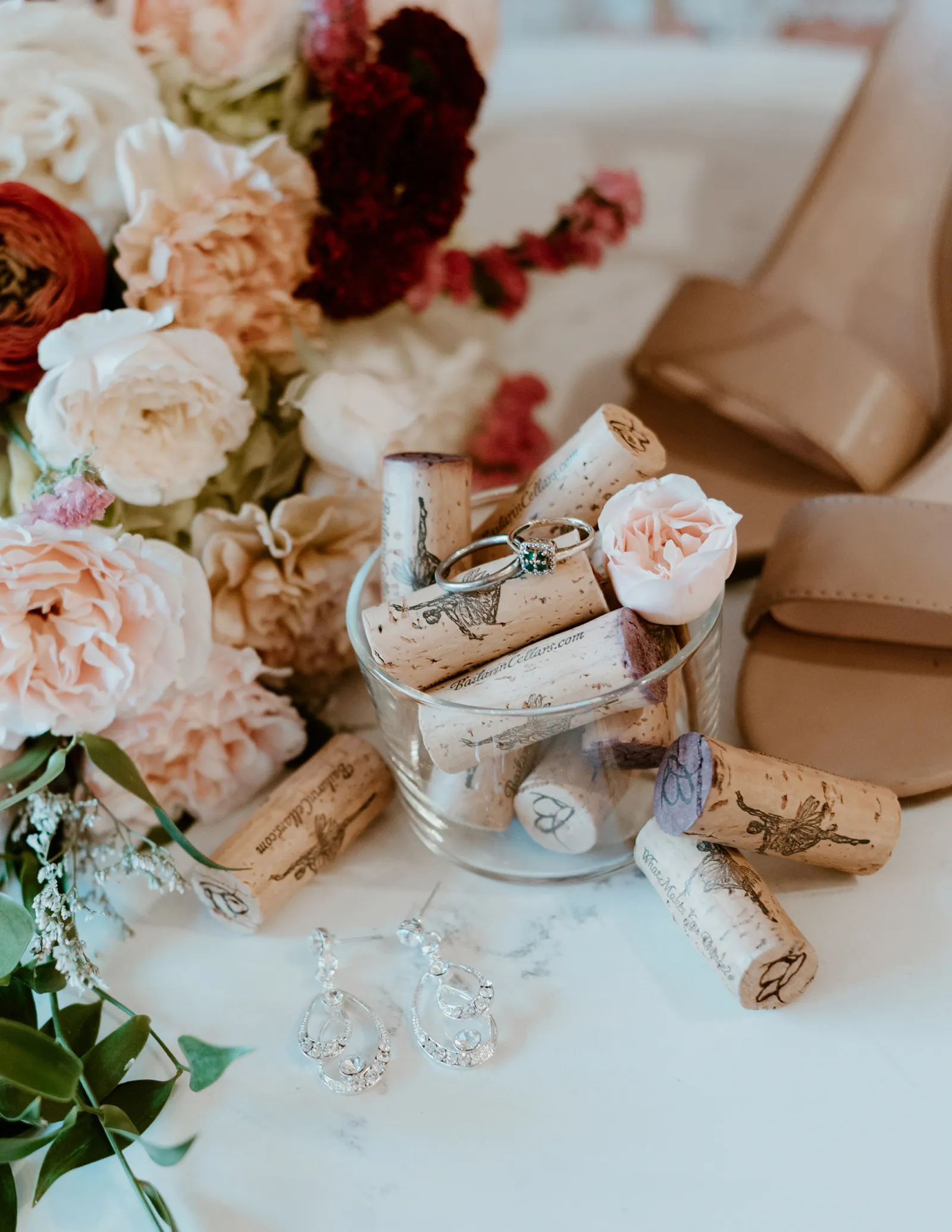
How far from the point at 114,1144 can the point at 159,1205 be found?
32 millimetres

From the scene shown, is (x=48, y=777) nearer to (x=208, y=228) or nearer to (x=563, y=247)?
(x=208, y=228)

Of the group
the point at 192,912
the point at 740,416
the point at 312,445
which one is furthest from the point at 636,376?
the point at 192,912

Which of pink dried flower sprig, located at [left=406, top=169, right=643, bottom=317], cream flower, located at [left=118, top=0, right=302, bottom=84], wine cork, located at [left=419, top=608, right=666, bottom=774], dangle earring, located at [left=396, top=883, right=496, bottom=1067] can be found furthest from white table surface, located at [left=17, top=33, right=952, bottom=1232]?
cream flower, located at [left=118, top=0, right=302, bottom=84]

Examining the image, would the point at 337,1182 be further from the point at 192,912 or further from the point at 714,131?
the point at 714,131

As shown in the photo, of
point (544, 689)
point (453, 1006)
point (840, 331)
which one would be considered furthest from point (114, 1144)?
point (840, 331)

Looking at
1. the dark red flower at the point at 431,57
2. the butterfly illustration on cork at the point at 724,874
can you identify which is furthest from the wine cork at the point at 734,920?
the dark red flower at the point at 431,57

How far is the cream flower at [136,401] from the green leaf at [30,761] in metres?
0.13

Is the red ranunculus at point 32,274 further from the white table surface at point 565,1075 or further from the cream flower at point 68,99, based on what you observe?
the white table surface at point 565,1075

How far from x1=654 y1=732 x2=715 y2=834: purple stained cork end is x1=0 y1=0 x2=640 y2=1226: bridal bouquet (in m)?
0.22

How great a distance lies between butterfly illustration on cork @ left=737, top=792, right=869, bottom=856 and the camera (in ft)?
1.51

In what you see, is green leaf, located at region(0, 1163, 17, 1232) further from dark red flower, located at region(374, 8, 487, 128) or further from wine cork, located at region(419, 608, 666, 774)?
dark red flower, located at region(374, 8, 487, 128)

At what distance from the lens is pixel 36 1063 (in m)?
0.41

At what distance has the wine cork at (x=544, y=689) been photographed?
0.44 metres

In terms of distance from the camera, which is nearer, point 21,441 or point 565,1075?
point 565,1075
